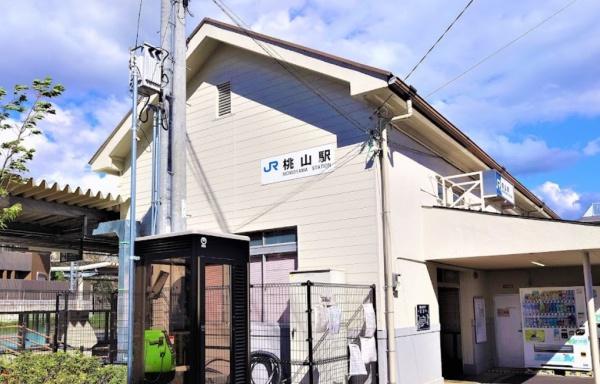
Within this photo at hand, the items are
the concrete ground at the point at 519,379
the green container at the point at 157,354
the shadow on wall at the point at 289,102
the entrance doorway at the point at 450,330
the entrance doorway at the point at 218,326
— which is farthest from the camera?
the entrance doorway at the point at 450,330

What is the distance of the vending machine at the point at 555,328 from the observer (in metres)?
13.7

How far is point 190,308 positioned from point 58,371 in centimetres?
241

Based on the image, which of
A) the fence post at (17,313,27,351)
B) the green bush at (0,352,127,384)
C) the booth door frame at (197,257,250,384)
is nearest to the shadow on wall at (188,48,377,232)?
the booth door frame at (197,257,250,384)

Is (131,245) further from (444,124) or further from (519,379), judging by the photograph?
(519,379)

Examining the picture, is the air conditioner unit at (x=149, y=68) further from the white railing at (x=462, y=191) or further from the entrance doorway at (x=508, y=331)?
the entrance doorway at (x=508, y=331)

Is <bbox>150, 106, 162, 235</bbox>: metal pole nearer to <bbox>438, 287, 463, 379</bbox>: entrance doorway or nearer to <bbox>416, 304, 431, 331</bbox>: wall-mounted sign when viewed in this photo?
<bbox>416, 304, 431, 331</bbox>: wall-mounted sign

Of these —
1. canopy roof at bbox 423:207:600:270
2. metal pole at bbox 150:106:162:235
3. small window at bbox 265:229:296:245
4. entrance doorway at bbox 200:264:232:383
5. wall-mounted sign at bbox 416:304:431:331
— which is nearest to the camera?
entrance doorway at bbox 200:264:232:383

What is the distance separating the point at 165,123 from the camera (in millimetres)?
8000

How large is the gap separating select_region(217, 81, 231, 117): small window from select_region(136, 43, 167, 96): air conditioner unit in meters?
4.76

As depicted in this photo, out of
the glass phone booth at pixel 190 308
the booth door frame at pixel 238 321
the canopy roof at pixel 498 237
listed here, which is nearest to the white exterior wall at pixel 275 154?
the canopy roof at pixel 498 237

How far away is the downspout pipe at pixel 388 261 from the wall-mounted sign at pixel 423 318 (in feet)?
3.93

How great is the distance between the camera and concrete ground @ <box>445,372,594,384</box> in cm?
1269

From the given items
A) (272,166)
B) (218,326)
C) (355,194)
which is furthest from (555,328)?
(218,326)

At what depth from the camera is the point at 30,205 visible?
12086 millimetres
